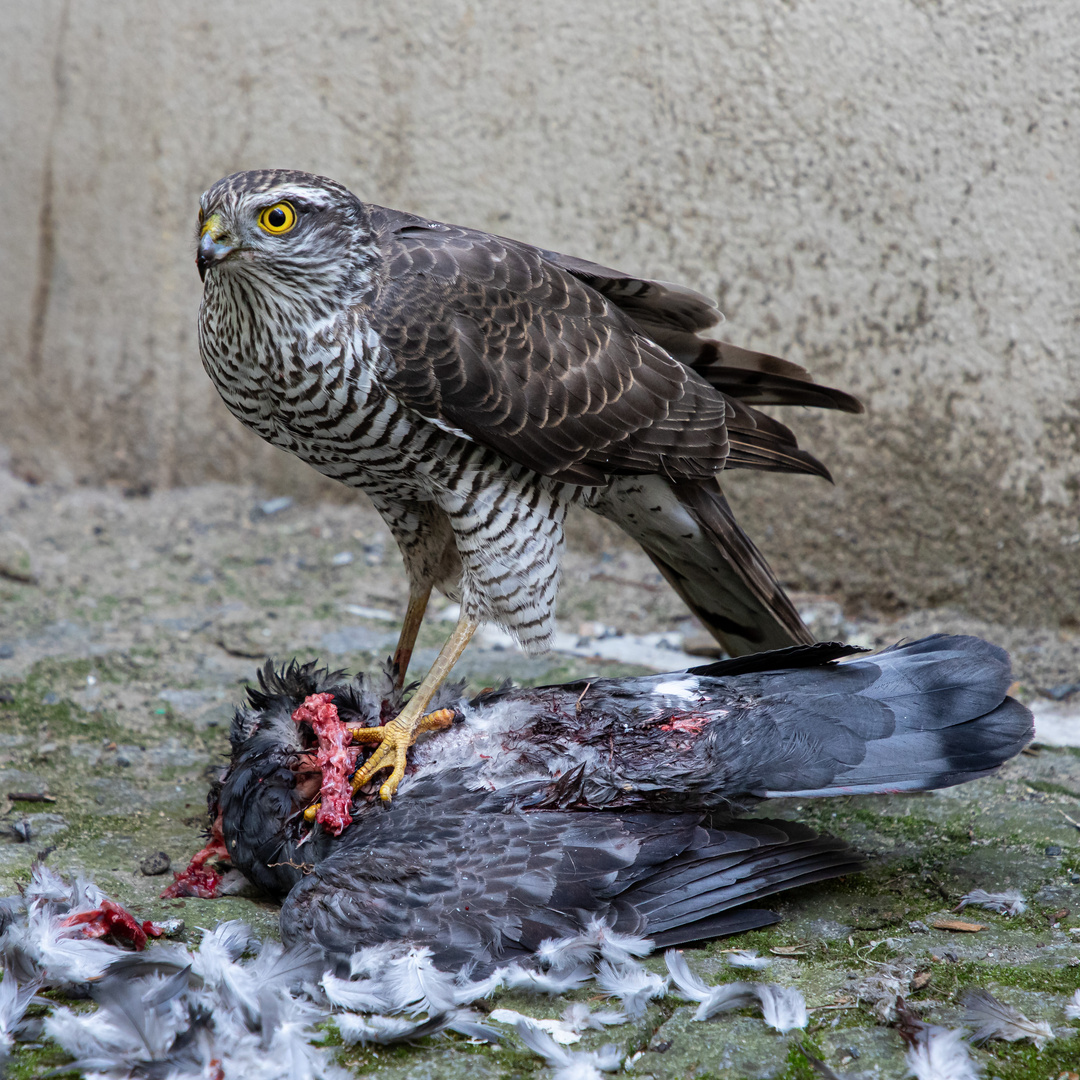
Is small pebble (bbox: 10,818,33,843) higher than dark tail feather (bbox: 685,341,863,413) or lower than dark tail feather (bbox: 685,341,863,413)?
lower

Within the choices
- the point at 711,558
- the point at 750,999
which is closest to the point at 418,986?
the point at 750,999

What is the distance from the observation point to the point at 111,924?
2102mm

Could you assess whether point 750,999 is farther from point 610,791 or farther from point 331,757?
point 331,757

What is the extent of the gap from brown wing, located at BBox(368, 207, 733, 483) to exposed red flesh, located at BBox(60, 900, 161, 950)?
3.92 ft

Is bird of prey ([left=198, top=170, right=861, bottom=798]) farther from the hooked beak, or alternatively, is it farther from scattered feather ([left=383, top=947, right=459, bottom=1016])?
scattered feather ([left=383, top=947, right=459, bottom=1016])

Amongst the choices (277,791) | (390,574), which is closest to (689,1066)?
(277,791)

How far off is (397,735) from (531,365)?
3.07 feet

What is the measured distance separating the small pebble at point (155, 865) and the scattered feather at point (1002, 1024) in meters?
1.74

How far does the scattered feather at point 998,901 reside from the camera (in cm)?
236

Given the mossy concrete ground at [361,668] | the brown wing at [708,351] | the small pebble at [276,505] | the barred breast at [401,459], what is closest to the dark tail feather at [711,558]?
the barred breast at [401,459]

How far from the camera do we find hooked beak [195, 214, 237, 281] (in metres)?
2.29

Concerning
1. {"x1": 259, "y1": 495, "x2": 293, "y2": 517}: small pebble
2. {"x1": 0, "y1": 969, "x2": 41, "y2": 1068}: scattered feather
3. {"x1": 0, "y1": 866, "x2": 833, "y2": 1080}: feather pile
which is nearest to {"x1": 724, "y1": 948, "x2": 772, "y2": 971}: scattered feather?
{"x1": 0, "y1": 866, "x2": 833, "y2": 1080}: feather pile

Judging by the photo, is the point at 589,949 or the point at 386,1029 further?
the point at 589,949

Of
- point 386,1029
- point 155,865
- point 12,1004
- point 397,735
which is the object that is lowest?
point 155,865
